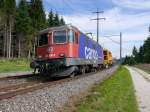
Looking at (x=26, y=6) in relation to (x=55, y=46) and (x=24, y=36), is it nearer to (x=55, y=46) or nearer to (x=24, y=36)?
(x=24, y=36)

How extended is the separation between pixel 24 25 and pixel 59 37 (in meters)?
69.0

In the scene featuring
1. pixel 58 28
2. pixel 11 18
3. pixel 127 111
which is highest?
pixel 11 18

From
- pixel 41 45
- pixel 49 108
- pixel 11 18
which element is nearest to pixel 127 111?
pixel 49 108

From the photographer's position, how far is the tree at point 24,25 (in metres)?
91.1

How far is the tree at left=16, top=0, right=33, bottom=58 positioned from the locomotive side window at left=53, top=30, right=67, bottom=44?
67.9m

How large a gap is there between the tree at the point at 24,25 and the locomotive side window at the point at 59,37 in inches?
2674

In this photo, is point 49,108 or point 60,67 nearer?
point 49,108

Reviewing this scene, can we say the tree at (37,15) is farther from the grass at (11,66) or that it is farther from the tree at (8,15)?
the grass at (11,66)

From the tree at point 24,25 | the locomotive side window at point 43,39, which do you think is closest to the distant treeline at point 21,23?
the tree at point 24,25

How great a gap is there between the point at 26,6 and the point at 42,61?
249ft

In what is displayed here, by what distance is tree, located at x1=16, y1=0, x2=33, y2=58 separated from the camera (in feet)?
299

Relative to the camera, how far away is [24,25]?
91062 mm

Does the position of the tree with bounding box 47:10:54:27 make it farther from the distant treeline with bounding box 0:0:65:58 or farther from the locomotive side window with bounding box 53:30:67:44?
the locomotive side window with bounding box 53:30:67:44

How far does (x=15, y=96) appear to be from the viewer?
13023 mm
